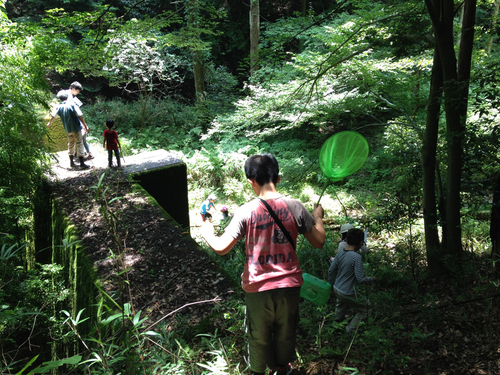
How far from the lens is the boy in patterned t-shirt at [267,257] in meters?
2.05

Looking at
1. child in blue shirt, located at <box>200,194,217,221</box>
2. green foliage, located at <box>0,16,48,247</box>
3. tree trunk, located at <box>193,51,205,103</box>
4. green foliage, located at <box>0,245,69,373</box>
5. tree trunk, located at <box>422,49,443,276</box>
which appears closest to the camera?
child in blue shirt, located at <box>200,194,217,221</box>

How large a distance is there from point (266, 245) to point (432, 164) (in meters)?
2.95

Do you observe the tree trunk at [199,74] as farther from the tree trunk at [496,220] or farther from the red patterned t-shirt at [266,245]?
the red patterned t-shirt at [266,245]

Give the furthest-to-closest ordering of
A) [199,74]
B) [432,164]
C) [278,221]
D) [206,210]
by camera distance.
A: [199,74], [432,164], [206,210], [278,221]

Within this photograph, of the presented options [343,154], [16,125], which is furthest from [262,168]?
[16,125]

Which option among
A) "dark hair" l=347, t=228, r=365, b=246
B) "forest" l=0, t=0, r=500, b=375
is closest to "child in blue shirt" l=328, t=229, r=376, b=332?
"dark hair" l=347, t=228, r=365, b=246

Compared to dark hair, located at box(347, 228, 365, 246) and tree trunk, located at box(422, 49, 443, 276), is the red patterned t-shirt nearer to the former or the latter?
dark hair, located at box(347, 228, 365, 246)

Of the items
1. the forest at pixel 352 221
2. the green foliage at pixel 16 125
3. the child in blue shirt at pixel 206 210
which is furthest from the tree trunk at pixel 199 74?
the child in blue shirt at pixel 206 210

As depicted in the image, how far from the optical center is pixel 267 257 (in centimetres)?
207

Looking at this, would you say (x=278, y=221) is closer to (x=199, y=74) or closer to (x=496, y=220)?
(x=496, y=220)

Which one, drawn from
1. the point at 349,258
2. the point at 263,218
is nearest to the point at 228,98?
the point at 349,258

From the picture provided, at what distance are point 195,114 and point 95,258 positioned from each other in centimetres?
1003

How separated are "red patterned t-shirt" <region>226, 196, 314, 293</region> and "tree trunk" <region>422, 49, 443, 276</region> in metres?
2.69

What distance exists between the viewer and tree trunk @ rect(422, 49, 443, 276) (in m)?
3.81
